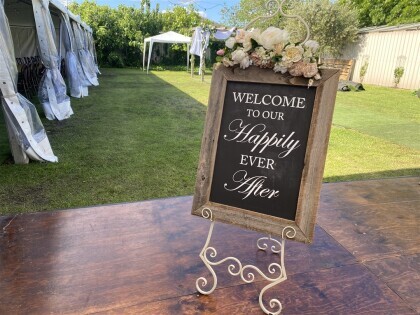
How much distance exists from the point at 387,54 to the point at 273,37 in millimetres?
14141

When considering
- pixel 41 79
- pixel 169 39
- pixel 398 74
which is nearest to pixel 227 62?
pixel 41 79

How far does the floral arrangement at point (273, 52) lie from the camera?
880 millimetres

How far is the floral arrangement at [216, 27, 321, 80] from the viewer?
0.88m

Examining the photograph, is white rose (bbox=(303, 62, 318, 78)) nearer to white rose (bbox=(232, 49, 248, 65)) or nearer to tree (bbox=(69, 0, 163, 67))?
white rose (bbox=(232, 49, 248, 65))

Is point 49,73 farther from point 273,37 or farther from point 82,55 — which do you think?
point 273,37

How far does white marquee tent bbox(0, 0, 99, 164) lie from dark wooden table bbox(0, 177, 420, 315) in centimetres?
205

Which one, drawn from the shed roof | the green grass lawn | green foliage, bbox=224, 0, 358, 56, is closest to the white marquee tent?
the green grass lawn

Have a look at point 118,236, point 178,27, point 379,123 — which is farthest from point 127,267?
point 178,27

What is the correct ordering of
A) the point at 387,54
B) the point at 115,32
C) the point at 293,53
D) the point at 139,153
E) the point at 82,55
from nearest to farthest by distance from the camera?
the point at 293,53 < the point at 139,153 < the point at 82,55 < the point at 387,54 < the point at 115,32

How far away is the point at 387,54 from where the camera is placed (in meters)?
12.7

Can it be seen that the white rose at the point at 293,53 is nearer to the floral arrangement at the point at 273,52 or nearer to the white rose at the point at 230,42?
the floral arrangement at the point at 273,52

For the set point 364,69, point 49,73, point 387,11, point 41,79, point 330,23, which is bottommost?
point 41,79

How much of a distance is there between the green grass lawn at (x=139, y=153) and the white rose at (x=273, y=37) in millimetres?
1900

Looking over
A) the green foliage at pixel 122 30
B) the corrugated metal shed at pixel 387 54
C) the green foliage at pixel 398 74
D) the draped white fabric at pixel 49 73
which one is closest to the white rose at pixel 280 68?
the draped white fabric at pixel 49 73
